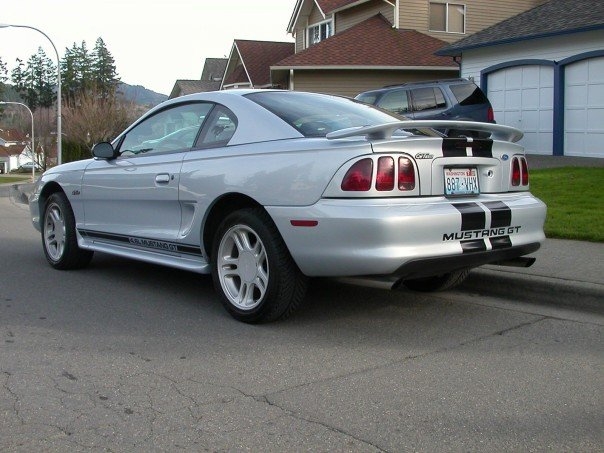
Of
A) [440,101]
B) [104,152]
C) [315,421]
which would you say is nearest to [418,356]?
[315,421]

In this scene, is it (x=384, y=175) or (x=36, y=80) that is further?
(x=36, y=80)

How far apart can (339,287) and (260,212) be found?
1615 millimetres

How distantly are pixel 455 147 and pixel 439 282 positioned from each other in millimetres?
1542

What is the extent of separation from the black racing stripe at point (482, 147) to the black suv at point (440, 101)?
10.5 m

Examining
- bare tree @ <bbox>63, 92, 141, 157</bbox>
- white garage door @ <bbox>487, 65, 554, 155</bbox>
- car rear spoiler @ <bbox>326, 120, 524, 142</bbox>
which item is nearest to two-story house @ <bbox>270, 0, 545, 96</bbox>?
white garage door @ <bbox>487, 65, 554, 155</bbox>

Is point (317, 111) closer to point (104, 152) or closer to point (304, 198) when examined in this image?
point (304, 198)

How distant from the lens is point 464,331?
17.5ft

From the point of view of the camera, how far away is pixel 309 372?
454cm

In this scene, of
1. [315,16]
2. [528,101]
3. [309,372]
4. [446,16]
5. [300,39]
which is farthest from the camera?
[300,39]

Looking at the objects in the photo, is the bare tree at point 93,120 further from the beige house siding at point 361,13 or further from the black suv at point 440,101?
the black suv at point 440,101

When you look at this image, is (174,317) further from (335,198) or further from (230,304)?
(335,198)

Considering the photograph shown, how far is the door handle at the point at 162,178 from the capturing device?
6.08m

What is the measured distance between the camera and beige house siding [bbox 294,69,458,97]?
27859 millimetres

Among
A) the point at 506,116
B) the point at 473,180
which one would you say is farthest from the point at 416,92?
the point at 473,180
